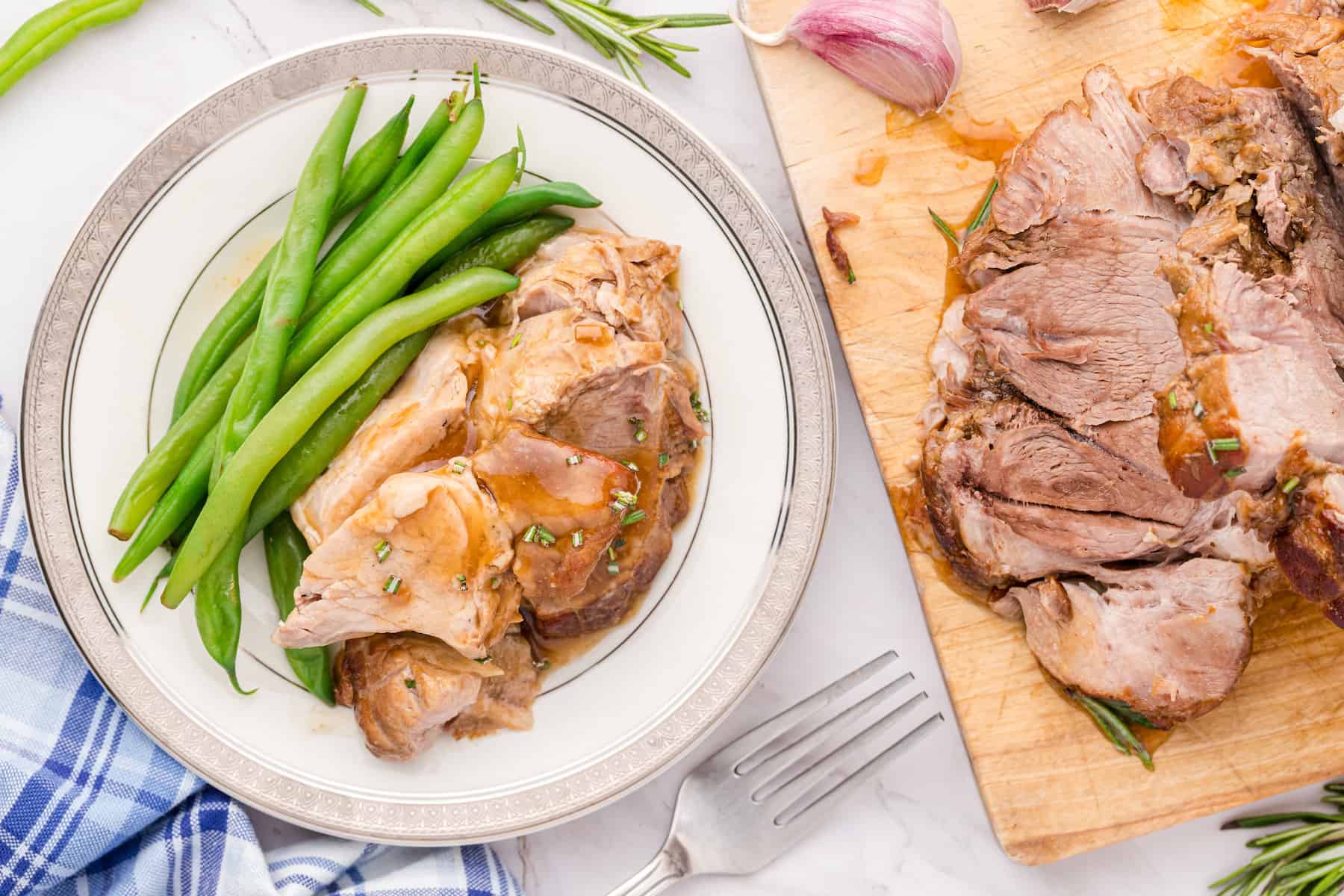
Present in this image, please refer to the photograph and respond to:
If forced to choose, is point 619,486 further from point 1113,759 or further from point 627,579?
point 1113,759

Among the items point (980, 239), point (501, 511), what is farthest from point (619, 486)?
point (980, 239)

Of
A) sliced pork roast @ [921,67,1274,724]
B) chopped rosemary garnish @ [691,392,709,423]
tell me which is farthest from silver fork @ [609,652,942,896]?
chopped rosemary garnish @ [691,392,709,423]

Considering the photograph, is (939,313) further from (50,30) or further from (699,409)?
(50,30)

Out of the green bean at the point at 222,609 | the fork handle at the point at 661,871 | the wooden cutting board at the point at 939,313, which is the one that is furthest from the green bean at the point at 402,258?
the fork handle at the point at 661,871

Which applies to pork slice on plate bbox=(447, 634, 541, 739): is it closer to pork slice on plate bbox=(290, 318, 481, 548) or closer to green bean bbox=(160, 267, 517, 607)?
pork slice on plate bbox=(290, 318, 481, 548)

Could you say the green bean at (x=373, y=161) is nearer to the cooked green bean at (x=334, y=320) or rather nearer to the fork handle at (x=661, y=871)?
the cooked green bean at (x=334, y=320)
